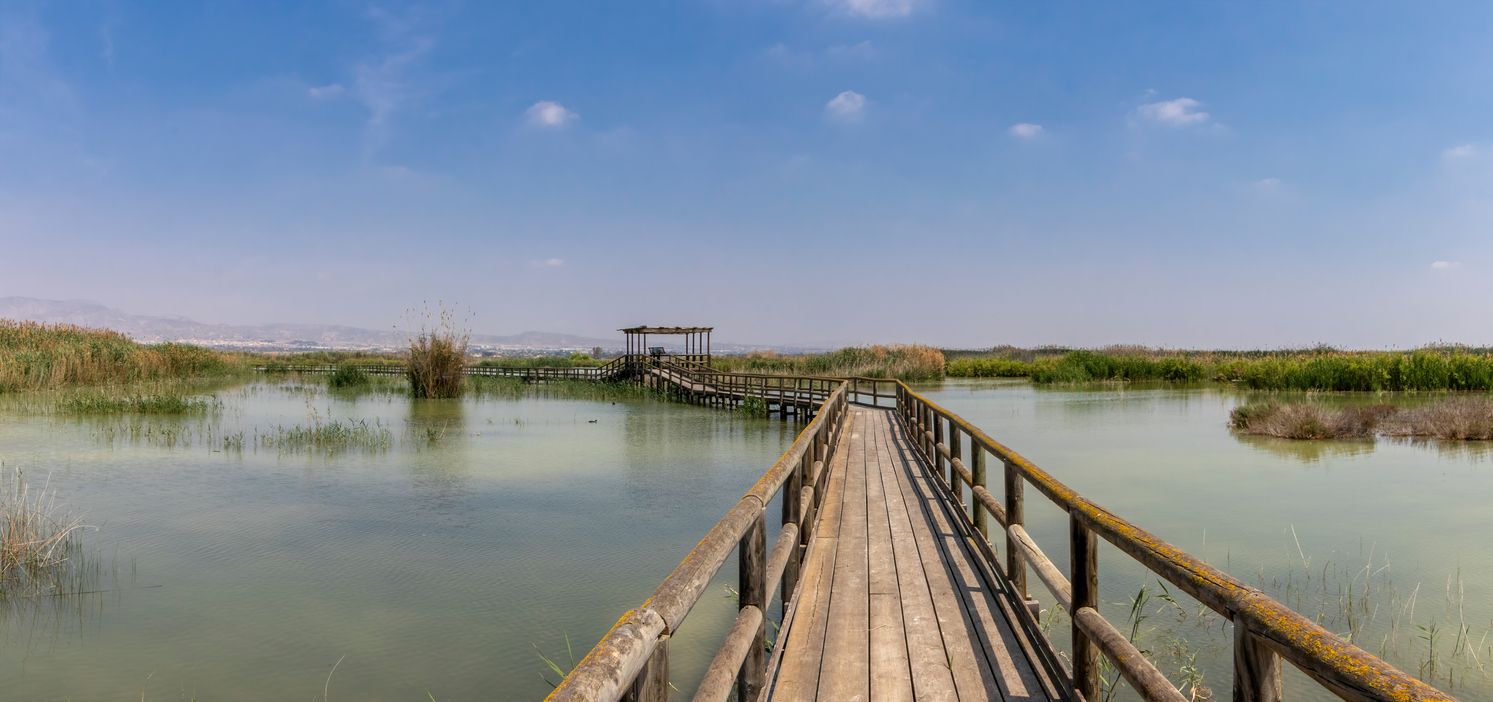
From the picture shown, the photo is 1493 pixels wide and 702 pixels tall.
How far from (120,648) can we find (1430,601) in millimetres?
10732

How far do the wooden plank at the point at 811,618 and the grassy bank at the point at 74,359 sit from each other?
94.6 ft

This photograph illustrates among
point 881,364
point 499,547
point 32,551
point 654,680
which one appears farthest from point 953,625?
point 881,364

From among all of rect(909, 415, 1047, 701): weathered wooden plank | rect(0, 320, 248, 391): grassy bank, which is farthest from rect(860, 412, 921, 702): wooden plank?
rect(0, 320, 248, 391): grassy bank

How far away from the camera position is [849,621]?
15.0 ft

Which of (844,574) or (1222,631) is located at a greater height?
(844,574)

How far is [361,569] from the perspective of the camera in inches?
329

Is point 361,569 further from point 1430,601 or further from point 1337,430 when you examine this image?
point 1337,430

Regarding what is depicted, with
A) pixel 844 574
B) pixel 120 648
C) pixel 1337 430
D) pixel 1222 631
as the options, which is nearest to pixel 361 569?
pixel 120 648

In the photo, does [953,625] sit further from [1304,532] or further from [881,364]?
[881,364]

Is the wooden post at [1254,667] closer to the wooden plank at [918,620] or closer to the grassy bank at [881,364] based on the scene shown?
the wooden plank at [918,620]

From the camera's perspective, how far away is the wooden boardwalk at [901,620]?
3693 millimetres

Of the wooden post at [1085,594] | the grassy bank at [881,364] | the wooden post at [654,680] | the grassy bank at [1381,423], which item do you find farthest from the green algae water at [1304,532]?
the grassy bank at [881,364]

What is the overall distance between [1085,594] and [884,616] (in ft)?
4.83

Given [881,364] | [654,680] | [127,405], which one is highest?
[881,364]
